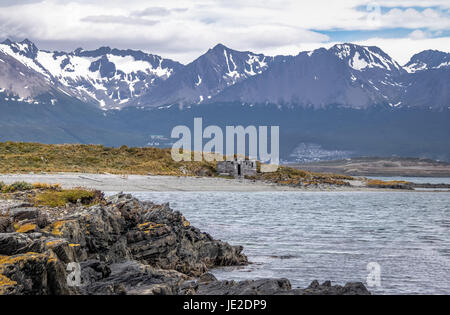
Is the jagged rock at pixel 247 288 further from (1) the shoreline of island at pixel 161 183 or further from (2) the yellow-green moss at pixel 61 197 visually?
(1) the shoreline of island at pixel 161 183

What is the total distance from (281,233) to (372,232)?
6564mm

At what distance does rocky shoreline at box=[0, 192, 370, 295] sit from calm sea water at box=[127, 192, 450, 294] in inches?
84.0

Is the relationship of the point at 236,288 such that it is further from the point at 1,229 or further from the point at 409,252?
the point at 409,252

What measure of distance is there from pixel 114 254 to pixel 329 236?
63.9ft

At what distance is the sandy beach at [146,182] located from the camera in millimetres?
63469

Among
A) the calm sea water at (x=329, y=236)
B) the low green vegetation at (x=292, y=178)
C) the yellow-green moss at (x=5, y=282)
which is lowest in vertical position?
the low green vegetation at (x=292, y=178)

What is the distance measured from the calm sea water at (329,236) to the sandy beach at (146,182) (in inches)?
109

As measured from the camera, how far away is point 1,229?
2172 cm

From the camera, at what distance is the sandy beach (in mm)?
63469

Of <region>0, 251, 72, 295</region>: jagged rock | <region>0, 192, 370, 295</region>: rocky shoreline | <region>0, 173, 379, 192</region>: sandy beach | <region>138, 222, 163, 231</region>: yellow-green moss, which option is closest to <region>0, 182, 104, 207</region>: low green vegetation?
<region>0, 192, 370, 295</region>: rocky shoreline

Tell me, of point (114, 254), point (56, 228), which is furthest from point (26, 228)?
point (114, 254)

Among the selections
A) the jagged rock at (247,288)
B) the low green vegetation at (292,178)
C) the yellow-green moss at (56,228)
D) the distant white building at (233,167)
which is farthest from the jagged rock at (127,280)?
the low green vegetation at (292,178)
